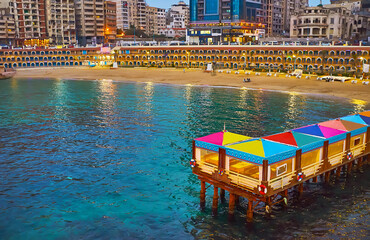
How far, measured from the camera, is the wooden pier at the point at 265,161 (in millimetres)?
25875

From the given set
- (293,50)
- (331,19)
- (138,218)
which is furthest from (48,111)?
(331,19)

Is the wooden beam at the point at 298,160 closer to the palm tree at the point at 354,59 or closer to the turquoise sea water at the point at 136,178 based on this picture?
the turquoise sea water at the point at 136,178

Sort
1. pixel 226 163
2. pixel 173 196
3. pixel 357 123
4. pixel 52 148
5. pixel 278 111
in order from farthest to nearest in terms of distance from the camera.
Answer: pixel 278 111 → pixel 52 148 → pixel 357 123 → pixel 173 196 → pixel 226 163

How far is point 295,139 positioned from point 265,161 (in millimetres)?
6092

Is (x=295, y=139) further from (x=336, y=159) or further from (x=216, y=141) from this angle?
(x=216, y=141)

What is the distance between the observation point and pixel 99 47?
179m

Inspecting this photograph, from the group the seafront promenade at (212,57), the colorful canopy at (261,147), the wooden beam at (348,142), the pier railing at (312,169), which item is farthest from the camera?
the seafront promenade at (212,57)

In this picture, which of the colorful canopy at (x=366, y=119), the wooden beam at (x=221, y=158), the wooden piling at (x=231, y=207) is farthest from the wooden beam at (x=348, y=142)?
the wooden beam at (x=221, y=158)

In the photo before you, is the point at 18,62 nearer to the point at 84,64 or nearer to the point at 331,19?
the point at 84,64

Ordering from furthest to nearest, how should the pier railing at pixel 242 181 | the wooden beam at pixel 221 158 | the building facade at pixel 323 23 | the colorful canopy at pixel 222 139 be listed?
the building facade at pixel 323 23, the colorful canopy at pixel 222 139, the wooden beam at pixel 221 158, the pier railing at pixel 242 181

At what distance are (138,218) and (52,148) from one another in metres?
22.2

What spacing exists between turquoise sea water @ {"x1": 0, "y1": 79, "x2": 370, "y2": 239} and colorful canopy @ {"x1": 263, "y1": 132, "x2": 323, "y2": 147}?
4993mm

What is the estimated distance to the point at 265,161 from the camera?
2492 centimetres

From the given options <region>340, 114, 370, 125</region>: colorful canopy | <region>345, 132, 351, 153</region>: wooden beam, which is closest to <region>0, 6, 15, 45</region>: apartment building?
<region>340, 114, 370, 125</region>: colorful canopy
